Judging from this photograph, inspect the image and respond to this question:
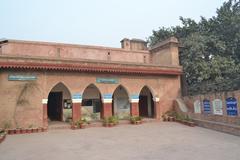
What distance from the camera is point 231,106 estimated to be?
1300 cm

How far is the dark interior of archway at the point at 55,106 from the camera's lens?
59.4ft

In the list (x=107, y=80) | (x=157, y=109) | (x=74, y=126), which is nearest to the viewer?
(x=74, y=126)

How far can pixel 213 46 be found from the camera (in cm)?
2112

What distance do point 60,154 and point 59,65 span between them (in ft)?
25.5

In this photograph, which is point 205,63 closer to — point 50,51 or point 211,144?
point 211,144

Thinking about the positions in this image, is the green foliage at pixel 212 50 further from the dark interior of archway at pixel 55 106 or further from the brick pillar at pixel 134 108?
the dark interior of archway at pixel 55 106

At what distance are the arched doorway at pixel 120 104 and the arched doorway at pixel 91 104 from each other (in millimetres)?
1357

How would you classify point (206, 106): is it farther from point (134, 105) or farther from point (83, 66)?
point (83, 66)

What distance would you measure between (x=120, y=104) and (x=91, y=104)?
2.51 m

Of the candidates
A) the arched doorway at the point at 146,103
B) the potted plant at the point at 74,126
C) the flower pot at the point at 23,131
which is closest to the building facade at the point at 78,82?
the arched doorway at the point at 146,103

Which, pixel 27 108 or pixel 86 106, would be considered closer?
pixel 27 108

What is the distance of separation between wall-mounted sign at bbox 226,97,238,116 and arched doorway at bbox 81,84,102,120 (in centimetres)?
929

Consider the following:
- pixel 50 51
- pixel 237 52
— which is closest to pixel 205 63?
pixel 237 52

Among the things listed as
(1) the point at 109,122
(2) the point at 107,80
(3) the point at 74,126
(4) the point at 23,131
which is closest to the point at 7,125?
(4) the point at 23,131
